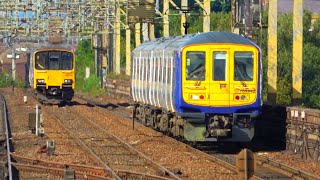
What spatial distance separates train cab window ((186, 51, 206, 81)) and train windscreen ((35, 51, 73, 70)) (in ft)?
70.0

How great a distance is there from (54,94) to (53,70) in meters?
1.45

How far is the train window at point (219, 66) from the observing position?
20.8 meters

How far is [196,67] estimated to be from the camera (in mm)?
20875

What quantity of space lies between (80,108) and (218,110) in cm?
2176

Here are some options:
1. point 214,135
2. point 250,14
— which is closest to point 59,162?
point 214,135

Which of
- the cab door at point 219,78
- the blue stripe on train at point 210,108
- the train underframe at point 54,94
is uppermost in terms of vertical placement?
the cab door at point 219,78

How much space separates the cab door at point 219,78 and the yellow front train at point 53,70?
2150cm

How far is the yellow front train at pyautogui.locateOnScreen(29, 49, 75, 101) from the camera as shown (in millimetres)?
41562

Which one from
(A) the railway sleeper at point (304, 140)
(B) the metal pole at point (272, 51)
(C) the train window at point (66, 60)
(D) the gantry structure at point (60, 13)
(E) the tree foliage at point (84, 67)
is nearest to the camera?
(A) the railway sleeper at point (304, 140)

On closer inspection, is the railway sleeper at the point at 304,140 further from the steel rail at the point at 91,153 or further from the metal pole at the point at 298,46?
the metal pole at the point at 298,46

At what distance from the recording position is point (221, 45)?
819 inches

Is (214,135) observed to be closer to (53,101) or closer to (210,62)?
(210,62)

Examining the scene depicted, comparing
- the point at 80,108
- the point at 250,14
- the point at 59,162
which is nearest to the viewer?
the point at 59,162

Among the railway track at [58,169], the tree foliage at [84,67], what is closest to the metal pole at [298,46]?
the railway track at [58,169]
